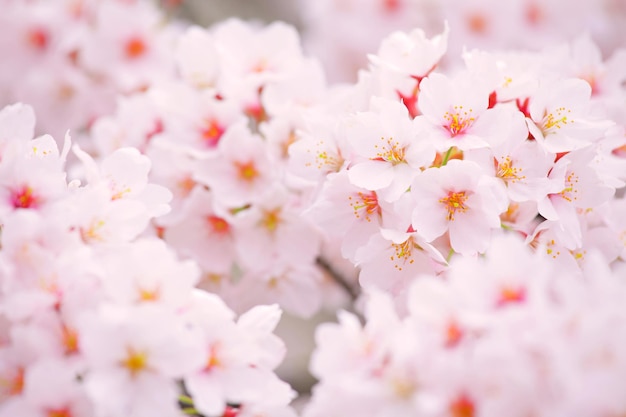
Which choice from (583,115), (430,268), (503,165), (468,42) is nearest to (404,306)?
(430,268)

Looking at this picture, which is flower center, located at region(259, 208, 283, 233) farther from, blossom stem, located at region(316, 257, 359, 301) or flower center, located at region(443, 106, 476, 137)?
flower center, located at region(443, 106, 476, 137)

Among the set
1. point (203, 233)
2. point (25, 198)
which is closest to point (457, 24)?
point (203, 233)

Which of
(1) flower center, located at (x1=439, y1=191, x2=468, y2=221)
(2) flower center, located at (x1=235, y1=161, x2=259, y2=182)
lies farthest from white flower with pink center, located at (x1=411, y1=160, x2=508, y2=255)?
(2) flower center, located at (x1=235, y1=161, x2=259, y2=182)

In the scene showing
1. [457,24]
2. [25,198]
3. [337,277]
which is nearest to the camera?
[25,198]

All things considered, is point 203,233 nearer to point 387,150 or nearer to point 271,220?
point 271,220

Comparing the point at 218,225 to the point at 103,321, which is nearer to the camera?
the point at 103,321

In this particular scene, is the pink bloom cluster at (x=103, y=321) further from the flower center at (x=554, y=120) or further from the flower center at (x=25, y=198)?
the flower center at (x=554, y=120)

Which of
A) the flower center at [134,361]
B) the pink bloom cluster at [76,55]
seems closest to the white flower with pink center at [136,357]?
the flower center at [134,361]
